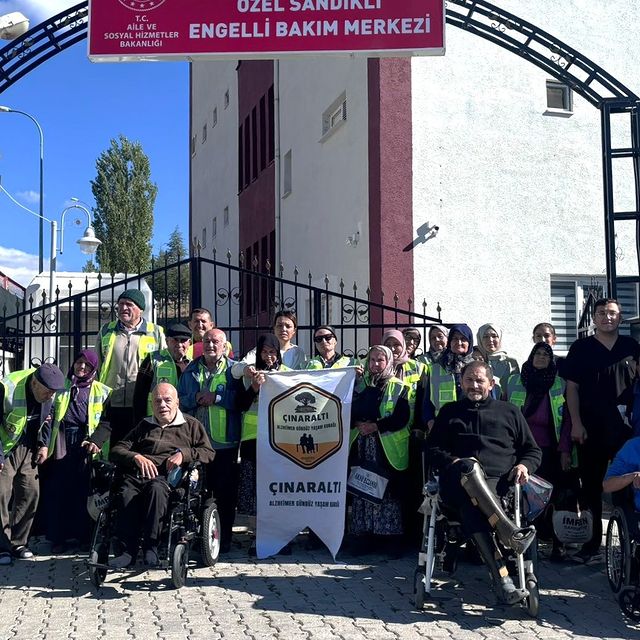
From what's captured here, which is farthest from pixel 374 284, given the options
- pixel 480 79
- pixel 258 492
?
pixel 258 492

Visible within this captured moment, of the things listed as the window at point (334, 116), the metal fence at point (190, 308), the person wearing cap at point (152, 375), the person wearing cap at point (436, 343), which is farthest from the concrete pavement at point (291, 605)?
the window at point (334, 116)

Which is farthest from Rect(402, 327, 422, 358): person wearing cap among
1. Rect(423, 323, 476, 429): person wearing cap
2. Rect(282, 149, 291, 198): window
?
Rect(282, 149, 291, 198): window

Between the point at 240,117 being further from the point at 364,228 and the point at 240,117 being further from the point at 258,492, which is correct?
the point at 258,492

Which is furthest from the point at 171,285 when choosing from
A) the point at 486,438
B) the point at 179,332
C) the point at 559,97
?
the point at 486,438

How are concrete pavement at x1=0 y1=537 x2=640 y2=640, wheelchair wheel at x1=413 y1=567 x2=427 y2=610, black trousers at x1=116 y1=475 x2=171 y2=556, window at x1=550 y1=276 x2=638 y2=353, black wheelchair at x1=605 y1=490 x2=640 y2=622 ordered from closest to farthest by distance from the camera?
concrete pavement at x1=0 y1=537 x2=640 y2=640
black wheelchair at x1=605 y1=490 x2=640 y2=622
wheelchair wheel at x1=413 y1=567 x2=427 y2=610
black trousers at x1=116 y1=475 x2=171 y2=556
window at x1=550 y1=276 x2=638 y2=353

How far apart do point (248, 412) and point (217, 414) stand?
0.33 m

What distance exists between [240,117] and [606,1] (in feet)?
43.1

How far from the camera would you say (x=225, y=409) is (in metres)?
7.41

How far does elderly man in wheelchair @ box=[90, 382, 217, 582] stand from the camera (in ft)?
20.7

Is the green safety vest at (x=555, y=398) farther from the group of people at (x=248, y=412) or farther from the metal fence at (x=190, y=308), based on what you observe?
the metal fence at (x=190, y=308)

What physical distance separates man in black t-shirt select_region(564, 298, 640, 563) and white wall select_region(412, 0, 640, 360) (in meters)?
5.82

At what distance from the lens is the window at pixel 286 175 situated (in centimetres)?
1953

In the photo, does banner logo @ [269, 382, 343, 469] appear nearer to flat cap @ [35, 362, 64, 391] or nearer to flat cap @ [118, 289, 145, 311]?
flat cap @ [118, 289, 145, 311]

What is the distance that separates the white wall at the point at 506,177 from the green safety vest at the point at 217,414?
6106 millimetres
